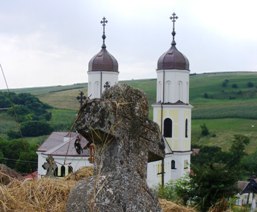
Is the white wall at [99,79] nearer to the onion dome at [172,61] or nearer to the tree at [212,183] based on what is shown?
the onion dome at [172,61]

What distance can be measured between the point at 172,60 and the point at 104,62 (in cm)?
604

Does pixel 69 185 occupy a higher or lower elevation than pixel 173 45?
lower

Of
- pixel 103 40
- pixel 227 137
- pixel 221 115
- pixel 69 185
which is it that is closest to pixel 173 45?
pixel 103 40

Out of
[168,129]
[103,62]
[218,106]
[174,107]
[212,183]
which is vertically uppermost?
[103,62]

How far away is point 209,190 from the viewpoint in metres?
25.5

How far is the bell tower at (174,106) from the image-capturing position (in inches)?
1955

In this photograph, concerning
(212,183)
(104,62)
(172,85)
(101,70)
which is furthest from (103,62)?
(212,183)

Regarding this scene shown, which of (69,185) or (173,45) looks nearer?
(69,185)

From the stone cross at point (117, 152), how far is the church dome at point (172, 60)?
4501 cm

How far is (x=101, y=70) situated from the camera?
52219mm

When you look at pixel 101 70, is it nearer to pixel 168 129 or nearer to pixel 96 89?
pixel 96 89

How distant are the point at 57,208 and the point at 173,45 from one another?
46.5 m

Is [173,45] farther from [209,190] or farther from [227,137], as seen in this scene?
[227,137]

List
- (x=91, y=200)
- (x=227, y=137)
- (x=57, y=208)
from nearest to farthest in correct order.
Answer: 1. (x=91, y=200)
2. (x=57, y=208)
3. (x=227, y=137)
